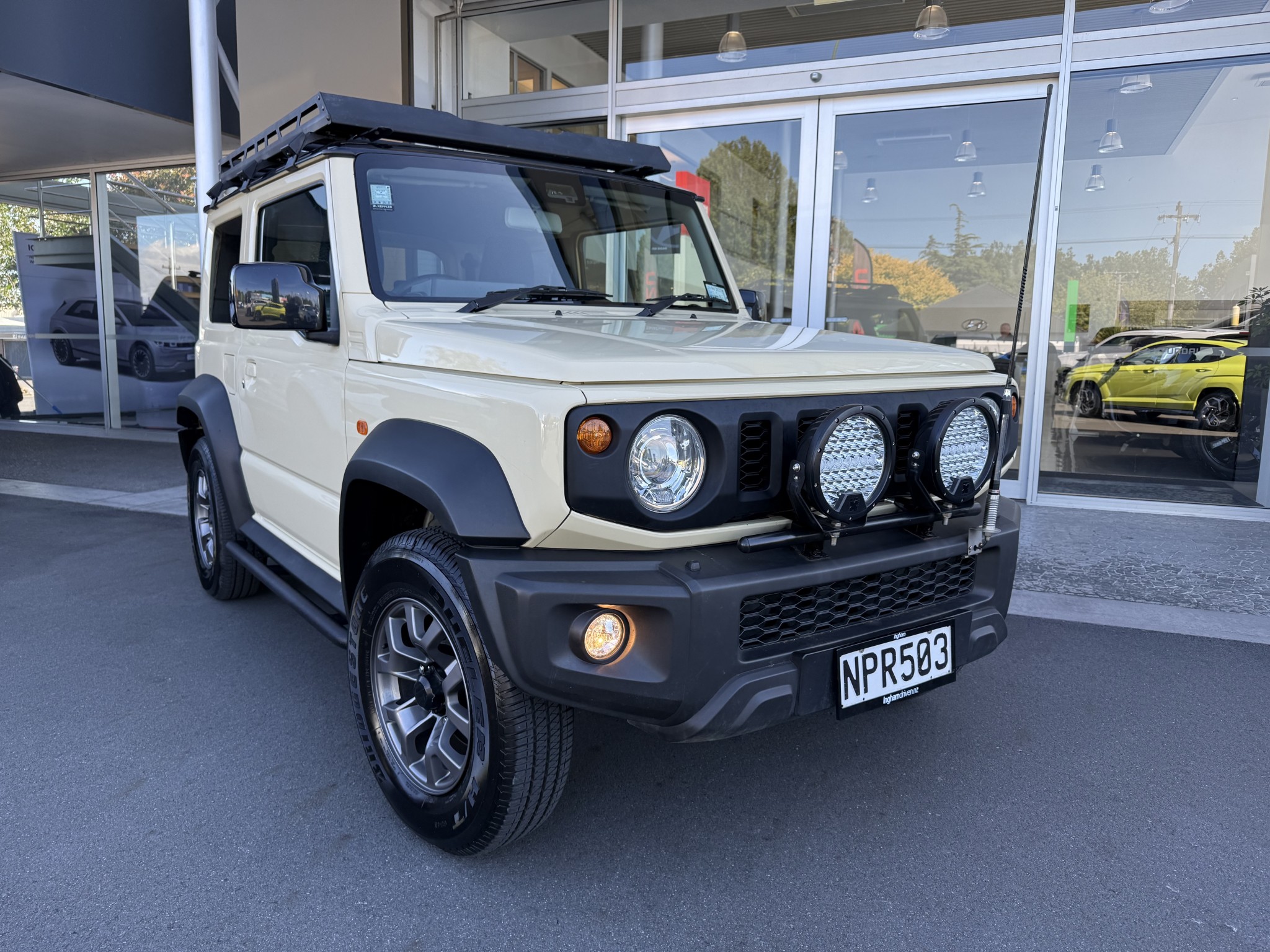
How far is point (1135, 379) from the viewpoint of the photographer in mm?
7137

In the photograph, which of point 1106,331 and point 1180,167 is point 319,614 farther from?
point 1180,167

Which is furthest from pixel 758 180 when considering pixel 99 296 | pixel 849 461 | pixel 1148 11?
pixel 99 296

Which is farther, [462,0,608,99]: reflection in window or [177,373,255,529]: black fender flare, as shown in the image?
[462,0,608,99]: reflection in window

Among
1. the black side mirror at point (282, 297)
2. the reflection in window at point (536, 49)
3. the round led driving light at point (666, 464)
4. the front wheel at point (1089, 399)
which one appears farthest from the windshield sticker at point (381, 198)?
the front wheel at point (1089, 399)

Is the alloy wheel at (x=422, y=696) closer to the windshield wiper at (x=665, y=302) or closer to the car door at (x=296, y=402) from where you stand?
the car door at (x=296, y=402)

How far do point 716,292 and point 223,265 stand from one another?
234 cm

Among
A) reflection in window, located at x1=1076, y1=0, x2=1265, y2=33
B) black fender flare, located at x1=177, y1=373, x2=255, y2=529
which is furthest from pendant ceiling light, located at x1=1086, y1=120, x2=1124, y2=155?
black fender flare, located at x1=177, y1=373, x2=255, y2=529

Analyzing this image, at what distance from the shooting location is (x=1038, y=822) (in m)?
2.34

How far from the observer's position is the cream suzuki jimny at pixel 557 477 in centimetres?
181

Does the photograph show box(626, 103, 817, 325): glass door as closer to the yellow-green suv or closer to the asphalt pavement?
the yellow-green suv

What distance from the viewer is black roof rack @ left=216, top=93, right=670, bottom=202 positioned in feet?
8.91

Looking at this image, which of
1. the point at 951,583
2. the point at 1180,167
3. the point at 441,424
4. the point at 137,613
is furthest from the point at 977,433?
the point at 1180,167

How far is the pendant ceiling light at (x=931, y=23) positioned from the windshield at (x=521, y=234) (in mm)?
4278

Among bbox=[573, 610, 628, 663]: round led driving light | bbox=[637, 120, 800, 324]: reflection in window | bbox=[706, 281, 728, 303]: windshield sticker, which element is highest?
bbox=[637, 120, 800, 324]: reflection in window
